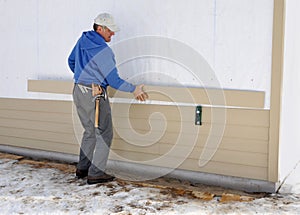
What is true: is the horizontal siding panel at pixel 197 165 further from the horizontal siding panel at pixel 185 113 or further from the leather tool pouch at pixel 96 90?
the leather tool pouch at pixel 96 90

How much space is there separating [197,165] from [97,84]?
1.25 metres

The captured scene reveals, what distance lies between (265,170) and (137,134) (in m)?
1.34

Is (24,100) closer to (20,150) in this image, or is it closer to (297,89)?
(20,150)

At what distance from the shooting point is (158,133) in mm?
4066

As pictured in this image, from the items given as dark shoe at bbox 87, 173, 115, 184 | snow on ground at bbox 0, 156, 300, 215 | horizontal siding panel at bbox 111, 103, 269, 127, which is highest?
horizontal siding panel at bbox 111, 103, 269, 127

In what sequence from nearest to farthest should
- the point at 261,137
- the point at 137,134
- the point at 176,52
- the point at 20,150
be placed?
the point at 261,137 < the point at 176,52 < the point at 137,134 < the point at 20,150

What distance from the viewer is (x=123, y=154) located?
4316 mm

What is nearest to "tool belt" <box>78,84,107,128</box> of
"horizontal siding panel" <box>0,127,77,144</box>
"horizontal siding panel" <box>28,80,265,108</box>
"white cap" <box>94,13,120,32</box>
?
"horizontal siding panel" <box>28,80,265,108</box>

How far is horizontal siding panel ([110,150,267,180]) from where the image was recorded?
3660 millimetres

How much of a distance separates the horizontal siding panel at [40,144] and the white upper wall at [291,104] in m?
2.31

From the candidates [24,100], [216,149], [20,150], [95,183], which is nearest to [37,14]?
[24,100]

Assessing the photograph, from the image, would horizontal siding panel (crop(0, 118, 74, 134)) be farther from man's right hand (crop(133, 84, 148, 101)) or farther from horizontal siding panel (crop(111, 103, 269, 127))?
man's right hand (crop(133, 84, 148, 101))

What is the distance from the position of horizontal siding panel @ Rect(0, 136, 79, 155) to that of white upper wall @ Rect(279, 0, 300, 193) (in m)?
2.31

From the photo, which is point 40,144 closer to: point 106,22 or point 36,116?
point 36,116
